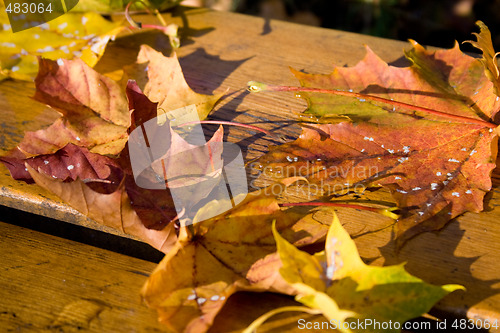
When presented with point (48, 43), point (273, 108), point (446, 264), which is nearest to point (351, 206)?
point (446, 264)

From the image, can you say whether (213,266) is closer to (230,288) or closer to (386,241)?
(230,288)

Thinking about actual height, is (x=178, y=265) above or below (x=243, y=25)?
below

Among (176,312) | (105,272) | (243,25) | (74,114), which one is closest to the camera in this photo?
(176,312)

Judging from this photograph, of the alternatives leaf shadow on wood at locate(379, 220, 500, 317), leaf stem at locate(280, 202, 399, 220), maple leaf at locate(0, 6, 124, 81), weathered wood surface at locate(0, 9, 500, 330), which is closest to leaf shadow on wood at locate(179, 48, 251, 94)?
weathered wood surface at locate(0, 9, 500, 330)

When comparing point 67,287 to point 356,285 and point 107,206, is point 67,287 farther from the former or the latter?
point 356,285

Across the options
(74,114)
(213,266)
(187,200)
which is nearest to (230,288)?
(213,266)

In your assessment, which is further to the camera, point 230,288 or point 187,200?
point 187,200
